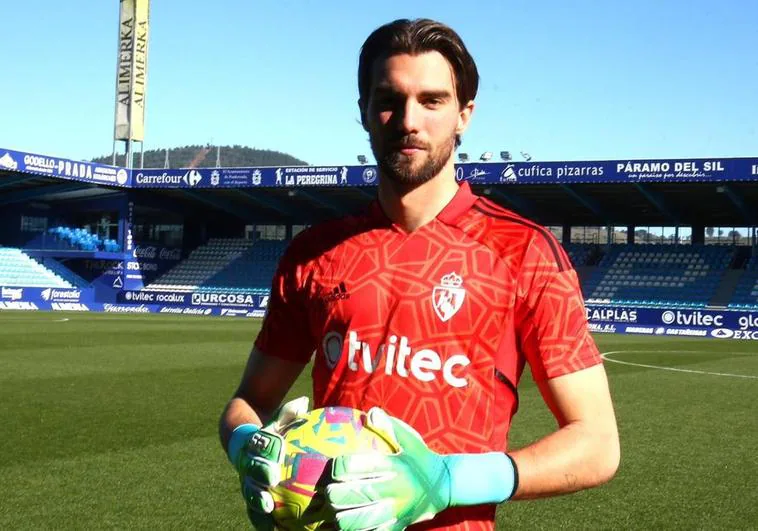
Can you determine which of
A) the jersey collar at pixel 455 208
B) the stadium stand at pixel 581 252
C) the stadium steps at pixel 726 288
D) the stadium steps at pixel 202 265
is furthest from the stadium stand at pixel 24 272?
the jersey collar at pixel 455 208

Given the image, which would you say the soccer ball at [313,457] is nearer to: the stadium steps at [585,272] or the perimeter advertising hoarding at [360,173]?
the perimeter advertising hoarding at [360,173]

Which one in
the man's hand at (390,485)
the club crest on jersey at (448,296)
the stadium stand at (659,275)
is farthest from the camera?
the stadium stand at (659,275)

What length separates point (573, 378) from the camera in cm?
220

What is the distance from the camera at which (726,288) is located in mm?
37000

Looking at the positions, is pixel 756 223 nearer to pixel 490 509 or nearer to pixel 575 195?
pixel 575 195

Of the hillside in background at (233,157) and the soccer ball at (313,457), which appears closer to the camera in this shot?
the soccer ball at (313,457)

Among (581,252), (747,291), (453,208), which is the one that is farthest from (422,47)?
(581,252)

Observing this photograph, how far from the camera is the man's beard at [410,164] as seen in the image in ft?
7.53

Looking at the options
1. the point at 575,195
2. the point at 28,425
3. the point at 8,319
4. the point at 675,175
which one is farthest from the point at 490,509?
the point at 575,195

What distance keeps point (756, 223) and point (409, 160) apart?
40396mm

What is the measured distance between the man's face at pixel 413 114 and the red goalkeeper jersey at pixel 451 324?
6.9 inches

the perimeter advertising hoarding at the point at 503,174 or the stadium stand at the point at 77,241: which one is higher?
the perimeter advertising hoarding at the point at 503,174

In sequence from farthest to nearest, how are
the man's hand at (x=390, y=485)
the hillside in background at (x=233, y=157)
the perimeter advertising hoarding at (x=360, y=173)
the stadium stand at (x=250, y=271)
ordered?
the hillside in background at (x=233, y=157)
the stadium stand at (x=250, y=271)
the perimeter advertising hoarding at (x=360, y=173)
the man's hand at (x=390, y=485)

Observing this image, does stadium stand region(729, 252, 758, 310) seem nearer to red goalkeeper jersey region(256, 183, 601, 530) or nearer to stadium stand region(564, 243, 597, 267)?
stadium stand region(564, 243, 597, 267)
